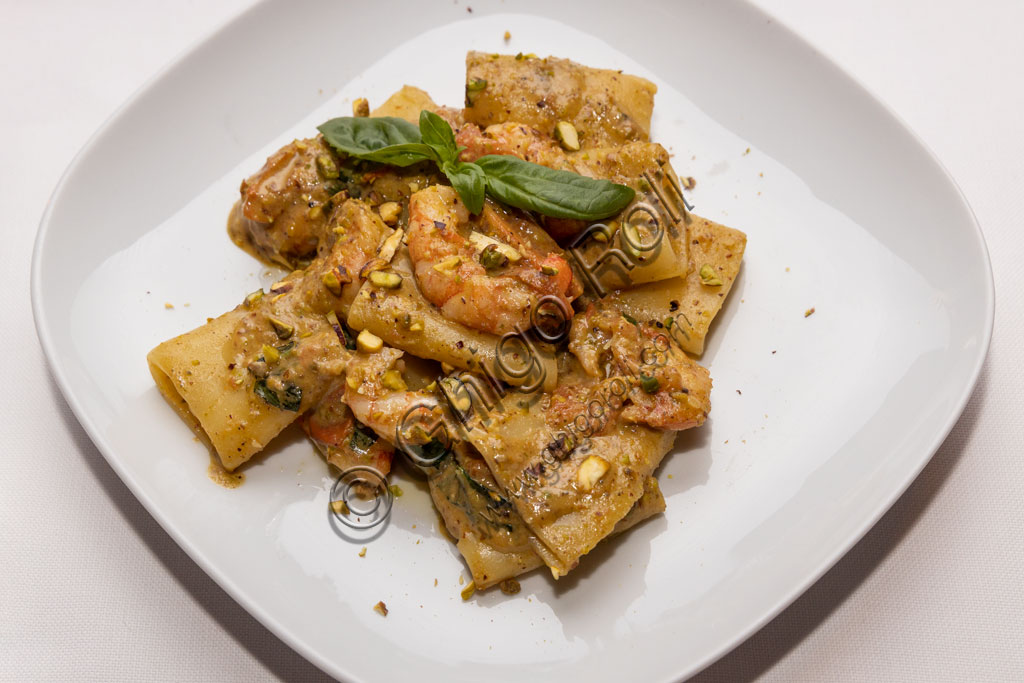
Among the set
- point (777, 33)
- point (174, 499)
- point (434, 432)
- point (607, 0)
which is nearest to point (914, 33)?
point (777, 33)

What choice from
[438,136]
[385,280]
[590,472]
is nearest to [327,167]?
[438,136]

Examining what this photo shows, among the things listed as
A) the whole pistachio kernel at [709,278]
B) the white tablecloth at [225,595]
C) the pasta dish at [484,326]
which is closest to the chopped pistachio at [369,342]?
the pasta dish at [484,326]

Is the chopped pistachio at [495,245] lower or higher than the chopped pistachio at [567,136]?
lower

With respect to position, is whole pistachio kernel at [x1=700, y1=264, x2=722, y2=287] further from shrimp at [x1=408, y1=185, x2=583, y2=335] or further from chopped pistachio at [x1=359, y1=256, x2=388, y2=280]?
chopped pistachio at [x1=359, y1=256, x2=388, y2=280]

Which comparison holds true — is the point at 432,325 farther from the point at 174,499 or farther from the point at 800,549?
the point at 800,549

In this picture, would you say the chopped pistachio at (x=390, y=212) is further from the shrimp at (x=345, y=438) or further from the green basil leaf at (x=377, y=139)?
the shrimp at (x=345, y=438)

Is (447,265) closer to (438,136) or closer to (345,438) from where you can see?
(438,136)
